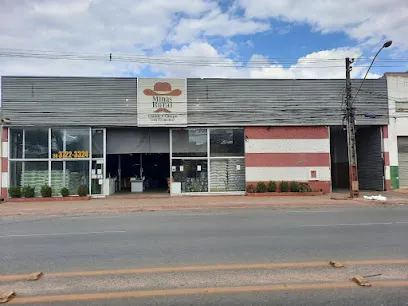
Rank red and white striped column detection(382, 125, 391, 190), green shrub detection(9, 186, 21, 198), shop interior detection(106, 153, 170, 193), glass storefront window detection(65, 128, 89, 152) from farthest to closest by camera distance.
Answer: shop interior detection(106, 153, 170, 193), red and white striped column detection(382, 125, 391, 190), glass storefront window detection(65, 128, 89, 152), green shrub detection(9, 186, 21, 198)

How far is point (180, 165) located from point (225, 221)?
398 inches

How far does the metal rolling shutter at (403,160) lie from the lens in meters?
23.4

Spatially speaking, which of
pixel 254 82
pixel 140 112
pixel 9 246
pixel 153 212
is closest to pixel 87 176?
pixel 140 112

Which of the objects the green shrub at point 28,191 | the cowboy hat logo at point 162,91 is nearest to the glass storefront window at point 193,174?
the cowboy hat logo at point 162,91

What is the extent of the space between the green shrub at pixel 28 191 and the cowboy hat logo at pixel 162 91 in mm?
8153

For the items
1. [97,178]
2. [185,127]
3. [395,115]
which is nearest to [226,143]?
[185,127]

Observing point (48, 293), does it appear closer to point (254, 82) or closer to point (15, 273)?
point (15, 273)

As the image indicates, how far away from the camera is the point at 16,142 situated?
21.1m

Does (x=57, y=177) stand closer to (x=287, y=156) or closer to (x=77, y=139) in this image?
(x=77, y=139)

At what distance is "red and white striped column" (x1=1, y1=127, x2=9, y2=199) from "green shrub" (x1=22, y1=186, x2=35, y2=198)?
3.76 feet

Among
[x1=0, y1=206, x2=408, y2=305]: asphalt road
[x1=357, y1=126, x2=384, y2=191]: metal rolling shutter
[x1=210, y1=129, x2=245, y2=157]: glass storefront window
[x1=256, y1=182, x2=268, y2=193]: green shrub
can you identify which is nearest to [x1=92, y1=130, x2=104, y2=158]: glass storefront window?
[x1=210, y1=129, x2=245, y2=157]: glass storefront window

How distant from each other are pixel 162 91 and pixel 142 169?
30.0 feet

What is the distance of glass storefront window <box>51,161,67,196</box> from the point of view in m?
21.0

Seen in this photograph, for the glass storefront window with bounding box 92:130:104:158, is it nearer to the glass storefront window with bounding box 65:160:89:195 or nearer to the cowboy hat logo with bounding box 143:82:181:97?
the glass storefront window with bounding box 65:160:89:195
